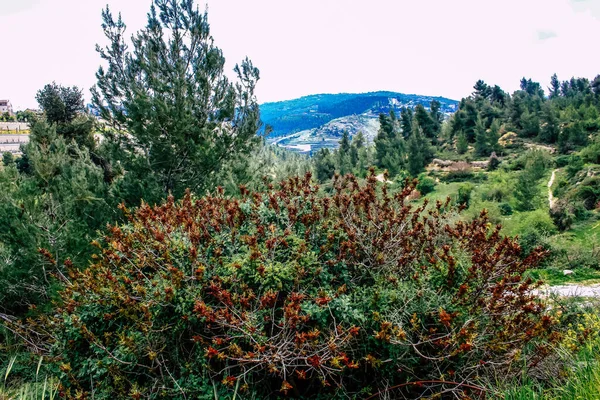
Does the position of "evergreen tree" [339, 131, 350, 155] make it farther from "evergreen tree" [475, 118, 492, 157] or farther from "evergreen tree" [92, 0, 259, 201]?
"evergreen tree" [92, 0, 259, 201]

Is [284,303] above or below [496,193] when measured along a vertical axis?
above

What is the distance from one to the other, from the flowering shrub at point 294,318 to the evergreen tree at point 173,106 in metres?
4.69

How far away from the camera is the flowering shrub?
9.18 feet

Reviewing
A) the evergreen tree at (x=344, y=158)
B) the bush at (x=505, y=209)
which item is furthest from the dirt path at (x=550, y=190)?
the evergreen tree at (x=344, y=158)

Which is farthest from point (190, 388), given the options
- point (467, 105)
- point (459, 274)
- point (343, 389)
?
point (467, 105)

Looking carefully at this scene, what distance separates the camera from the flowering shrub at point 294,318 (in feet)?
9.18

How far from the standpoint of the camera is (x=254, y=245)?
3025 millimetres

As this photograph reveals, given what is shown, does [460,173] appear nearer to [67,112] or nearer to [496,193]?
[496,193]

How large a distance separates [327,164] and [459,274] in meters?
52.9

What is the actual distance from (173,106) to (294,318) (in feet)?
23.1

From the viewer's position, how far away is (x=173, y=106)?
8.28 metres

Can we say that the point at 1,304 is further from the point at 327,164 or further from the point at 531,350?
the point at 327,164

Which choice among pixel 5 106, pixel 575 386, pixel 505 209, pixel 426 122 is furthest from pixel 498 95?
pixel 5 106

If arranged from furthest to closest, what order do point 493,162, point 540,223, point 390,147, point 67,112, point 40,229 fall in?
point 390,147
point 493,162
point 67,112
point 540,223
point 40,229
